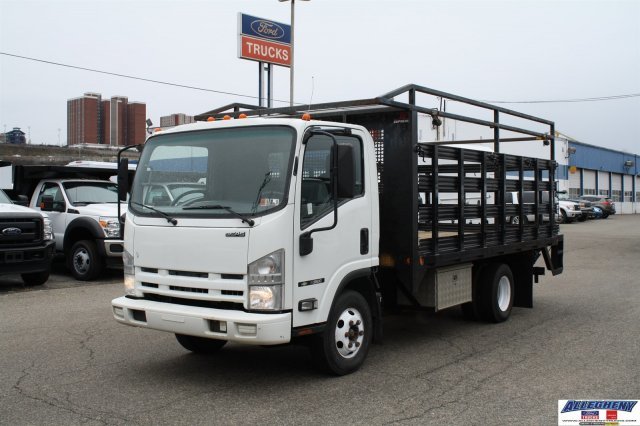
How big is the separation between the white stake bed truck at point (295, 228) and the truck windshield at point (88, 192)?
303 inches

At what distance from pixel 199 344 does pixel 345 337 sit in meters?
1.79

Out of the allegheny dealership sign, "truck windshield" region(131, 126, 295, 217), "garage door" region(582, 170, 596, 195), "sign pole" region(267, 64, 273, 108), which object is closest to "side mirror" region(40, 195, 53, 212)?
"truck windshield" region(131, 126, 295, 217)

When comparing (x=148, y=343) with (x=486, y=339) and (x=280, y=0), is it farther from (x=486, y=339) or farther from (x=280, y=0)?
(x=280, y=0)

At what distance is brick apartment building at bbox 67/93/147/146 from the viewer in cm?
3631

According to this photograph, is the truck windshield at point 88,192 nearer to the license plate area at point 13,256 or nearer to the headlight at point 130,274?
the license plate area at point 13,256

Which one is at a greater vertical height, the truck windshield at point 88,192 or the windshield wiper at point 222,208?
the truck windshield at point 88,192

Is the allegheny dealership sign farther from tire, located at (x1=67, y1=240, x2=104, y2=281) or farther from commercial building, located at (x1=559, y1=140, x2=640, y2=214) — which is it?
commercial building, located at (x1=559, y1=140, x2=640, y2=214)

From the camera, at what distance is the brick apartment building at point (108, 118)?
36312 mm

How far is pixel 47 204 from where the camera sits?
13656 mm

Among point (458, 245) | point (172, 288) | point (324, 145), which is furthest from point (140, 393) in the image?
point (458, 245)

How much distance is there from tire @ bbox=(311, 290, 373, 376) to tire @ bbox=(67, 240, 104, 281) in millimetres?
7944

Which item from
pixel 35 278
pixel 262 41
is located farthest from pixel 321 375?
pixel 262 41

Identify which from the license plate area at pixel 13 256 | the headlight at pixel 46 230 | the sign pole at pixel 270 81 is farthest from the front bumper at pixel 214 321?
the sign pole at pixel 270 81

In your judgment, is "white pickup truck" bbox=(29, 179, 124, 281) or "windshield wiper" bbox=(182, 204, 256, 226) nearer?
"windshield wiper" bbox=(182, 204, 256, 226)
